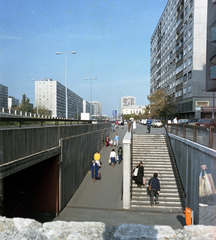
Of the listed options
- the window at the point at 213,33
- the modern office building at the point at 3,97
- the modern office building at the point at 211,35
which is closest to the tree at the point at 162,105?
the modern office building at the point at 211,35

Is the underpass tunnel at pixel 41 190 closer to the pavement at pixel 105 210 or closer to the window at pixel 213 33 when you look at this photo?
the pavement at pixel 105 210

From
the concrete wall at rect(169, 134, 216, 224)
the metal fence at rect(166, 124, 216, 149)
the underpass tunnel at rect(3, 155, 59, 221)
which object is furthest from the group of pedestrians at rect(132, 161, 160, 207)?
the underpass tunnel at rect(3, 155, 59, 221)

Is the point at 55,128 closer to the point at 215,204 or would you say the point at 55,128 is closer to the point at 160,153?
the point at 215,204

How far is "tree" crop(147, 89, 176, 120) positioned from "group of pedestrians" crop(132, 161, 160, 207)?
35762mm

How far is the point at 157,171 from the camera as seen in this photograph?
12.9 m

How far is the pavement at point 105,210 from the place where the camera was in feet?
27.3

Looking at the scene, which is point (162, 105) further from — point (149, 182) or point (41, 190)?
point (41, 190)

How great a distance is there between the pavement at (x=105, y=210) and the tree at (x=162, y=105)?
113 feet

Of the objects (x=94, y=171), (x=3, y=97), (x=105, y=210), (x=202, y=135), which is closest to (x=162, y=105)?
(x=94, y=171)

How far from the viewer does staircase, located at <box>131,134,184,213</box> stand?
34.1 feet

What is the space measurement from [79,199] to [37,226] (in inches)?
298

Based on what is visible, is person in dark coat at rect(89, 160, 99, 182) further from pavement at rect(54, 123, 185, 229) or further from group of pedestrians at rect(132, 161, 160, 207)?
group of pedestrians at rect(132, 161, 160, 207)

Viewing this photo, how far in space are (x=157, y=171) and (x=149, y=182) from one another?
301 cm

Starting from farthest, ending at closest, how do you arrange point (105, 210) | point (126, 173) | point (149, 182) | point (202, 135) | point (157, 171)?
1. point (157, 171)
2. point (126, 173)
3. point (149, 182)
4. point (105, 210)
5. point (202, 135)
